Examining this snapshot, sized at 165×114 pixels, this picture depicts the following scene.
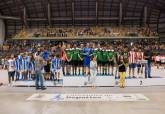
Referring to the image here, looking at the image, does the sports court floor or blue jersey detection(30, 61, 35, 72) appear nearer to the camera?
the sports court floor

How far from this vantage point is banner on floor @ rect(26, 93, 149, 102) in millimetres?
16031

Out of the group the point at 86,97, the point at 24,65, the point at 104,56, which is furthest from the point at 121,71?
the point at 24,65

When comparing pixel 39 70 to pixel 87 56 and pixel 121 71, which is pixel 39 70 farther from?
pixel 121 71

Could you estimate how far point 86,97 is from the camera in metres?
16.6

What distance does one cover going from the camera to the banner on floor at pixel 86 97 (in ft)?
52.6

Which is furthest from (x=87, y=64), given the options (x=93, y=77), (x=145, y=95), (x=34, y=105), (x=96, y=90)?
(x=34, y=105)

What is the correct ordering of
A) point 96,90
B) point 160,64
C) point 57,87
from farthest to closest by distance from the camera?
point 160,64 → point 57,87 → point 96,90

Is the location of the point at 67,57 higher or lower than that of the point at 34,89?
higher

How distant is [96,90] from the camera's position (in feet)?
63.3

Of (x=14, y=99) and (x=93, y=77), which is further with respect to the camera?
(x=93, y=77)

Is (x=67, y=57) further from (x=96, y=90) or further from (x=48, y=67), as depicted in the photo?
(x=96, y=90)

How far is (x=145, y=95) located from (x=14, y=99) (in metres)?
5.78

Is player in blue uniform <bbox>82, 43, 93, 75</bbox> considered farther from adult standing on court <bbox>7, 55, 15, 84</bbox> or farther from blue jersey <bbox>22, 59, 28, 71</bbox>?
adult standing on court <bbox>7, 55, 15, 84</bbox>

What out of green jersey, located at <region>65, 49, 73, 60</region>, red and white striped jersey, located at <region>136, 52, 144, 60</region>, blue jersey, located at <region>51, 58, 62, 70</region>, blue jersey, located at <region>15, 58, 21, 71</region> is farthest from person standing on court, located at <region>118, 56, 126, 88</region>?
blue jersey, located at <region>15, 58, 21, 71</region>
